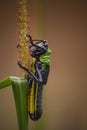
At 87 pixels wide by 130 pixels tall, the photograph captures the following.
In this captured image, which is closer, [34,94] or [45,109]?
[34,94]

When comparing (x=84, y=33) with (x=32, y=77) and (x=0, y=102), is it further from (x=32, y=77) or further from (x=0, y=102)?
(x=32, y=77)

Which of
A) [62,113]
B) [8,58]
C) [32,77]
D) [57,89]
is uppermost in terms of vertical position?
[32,77]

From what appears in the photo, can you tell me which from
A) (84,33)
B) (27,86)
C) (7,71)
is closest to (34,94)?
(27,86)

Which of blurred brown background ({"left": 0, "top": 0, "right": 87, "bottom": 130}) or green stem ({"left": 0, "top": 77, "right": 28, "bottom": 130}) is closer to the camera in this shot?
green stem ({"left": 0, "top": 77, "right": 28, "bottom": 130})

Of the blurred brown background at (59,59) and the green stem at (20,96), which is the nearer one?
the green stem at (20,96)

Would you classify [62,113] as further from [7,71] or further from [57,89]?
[7,71]

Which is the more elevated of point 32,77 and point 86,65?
point 32,77

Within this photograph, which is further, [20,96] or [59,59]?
[59,59]
